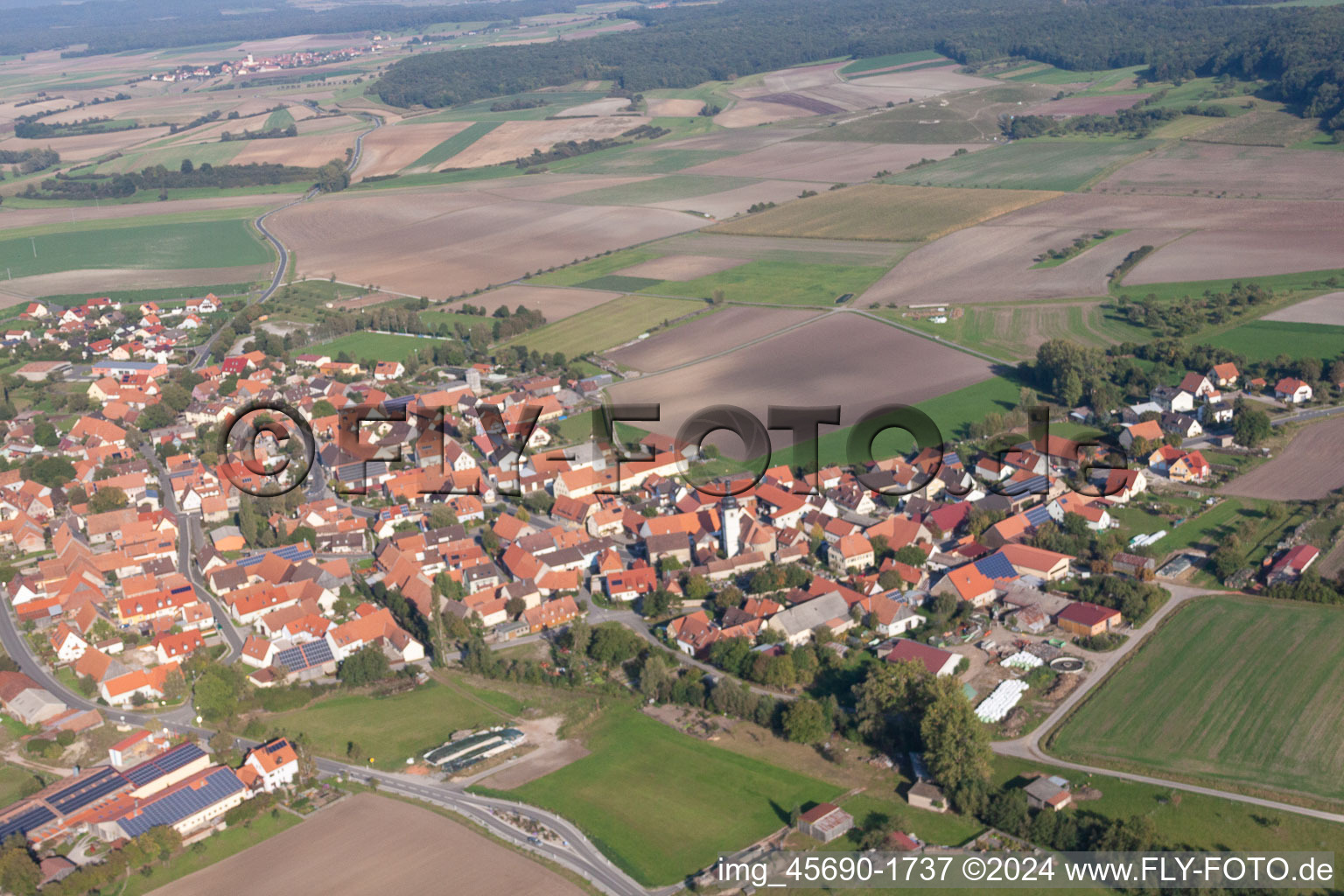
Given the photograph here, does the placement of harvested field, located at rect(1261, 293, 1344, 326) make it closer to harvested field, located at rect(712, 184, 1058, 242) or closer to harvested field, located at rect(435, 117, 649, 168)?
harvested field, located at rect(712, 184, 1058, 242)

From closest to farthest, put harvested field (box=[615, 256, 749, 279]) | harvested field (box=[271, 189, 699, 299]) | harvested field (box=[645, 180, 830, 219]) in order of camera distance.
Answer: harvested field (box=[615, 256, 749, 279]), harvested field (box=[271, 189, 699, 299]), harvested field (box=[645, 180, 830, 219])

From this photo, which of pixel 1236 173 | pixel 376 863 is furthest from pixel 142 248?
pixel 1236 173

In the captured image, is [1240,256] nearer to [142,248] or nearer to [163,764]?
[163,764]

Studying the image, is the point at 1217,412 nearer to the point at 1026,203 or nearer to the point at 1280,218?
the point at 1280,218

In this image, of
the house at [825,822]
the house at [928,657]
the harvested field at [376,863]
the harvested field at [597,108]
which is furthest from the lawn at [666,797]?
the harvested field at [597,108]

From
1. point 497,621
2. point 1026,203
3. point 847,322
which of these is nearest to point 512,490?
point 497,621

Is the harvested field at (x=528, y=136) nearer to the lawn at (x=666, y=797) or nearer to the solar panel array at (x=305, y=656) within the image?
the solar panel array at (x=305, y=656)

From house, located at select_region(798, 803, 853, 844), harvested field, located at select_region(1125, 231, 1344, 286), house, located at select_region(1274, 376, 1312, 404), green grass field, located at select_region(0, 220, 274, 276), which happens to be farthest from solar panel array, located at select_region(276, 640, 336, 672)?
green grass field, located at select_region(0, 220, 274, 276)
